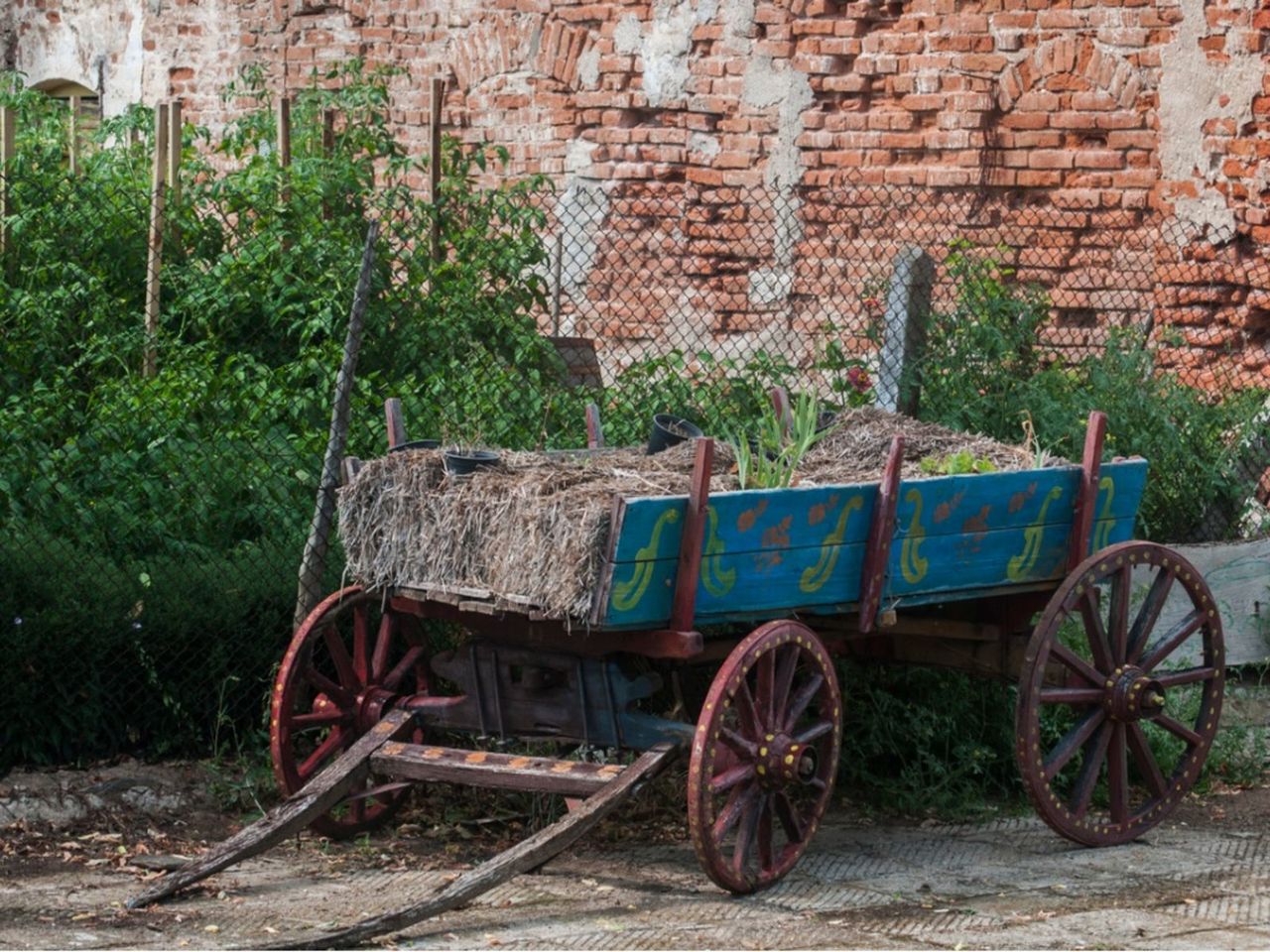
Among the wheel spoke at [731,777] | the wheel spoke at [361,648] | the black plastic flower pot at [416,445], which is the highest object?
the black plastic flower pot at [416,445]

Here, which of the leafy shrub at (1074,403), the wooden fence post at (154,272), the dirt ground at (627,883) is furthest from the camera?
the wooden fence post at (154,272)

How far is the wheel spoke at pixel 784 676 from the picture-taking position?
5066mm

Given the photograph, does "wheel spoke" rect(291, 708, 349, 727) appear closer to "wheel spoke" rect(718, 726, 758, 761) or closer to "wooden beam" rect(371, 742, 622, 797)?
"wooden beam" rect(371, 742, 622, 797)

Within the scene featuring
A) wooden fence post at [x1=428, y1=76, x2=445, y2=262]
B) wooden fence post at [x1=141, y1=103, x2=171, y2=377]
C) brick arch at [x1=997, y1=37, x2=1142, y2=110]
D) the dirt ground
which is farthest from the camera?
brick arch at [x1=997, y1=37, x2=1142, y2=110]

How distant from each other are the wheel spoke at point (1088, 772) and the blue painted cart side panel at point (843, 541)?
0.49m

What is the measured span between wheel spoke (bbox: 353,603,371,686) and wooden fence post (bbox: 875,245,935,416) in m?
2.47

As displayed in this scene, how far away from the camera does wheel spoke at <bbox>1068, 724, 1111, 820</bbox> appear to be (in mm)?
5621

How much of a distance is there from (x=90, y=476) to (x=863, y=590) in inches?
120

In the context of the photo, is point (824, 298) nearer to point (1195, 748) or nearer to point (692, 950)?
point (1195, 748)

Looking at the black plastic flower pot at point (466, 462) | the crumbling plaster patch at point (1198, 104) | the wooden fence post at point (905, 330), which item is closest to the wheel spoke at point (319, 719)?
the black plastic flower pot at point (466, 462)

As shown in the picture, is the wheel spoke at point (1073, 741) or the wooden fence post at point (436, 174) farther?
the wooden fence post at point (436, 174)

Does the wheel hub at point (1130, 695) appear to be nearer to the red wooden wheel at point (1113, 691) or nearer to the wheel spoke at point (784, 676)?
the red wooden wheel at point (1113, 691)

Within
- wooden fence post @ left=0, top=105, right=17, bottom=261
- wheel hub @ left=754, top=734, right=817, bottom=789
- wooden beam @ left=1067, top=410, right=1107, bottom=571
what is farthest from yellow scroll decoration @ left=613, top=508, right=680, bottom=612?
wooden fence post @ left=0, top=105, right=17, bottom=261

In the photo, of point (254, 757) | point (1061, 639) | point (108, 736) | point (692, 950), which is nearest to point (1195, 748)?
point (1061, 639)
